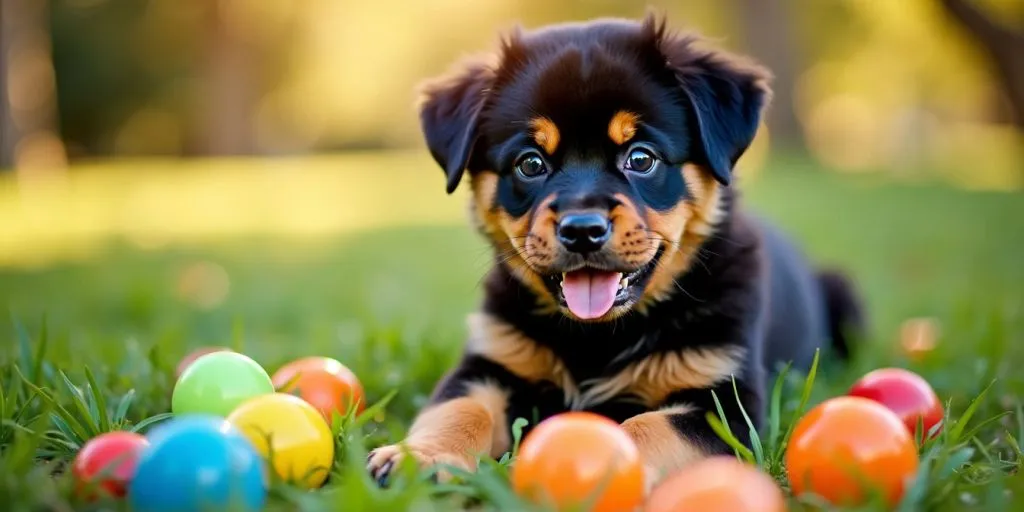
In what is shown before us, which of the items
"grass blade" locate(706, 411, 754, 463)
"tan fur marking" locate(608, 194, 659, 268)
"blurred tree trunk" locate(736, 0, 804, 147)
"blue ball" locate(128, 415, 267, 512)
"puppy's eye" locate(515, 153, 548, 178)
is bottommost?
"blurred tree trunk" locate(736, 0, 804, 147)

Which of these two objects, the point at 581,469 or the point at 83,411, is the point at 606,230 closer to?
the point at 581,469

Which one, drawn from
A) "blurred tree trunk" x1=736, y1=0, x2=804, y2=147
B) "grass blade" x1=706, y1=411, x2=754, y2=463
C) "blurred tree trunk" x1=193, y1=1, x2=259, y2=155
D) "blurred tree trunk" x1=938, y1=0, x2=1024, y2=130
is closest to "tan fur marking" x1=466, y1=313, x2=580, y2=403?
"grass blade" x1=706, y1=411, x2=754, y2=463

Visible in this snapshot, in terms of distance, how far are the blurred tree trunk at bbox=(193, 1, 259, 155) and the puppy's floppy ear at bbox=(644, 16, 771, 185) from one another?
20653mm

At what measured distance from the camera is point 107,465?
7.02ft

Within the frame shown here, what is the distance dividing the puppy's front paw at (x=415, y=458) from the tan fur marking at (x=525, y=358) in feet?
1.94

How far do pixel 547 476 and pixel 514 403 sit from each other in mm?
1074

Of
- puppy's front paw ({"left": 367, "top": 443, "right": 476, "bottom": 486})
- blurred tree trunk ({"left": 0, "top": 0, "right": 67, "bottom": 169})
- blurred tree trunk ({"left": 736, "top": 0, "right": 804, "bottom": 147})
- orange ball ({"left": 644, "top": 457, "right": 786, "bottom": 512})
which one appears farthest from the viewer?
blurred tree trunk ({"left": 736, "top": 0, "right": 804, "bottom": 147})

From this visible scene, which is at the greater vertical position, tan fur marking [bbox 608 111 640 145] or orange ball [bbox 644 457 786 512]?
tan fur marking [bbox 608 111 640 145]

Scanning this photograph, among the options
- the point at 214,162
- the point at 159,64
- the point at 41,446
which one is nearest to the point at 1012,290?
the point at 41,446

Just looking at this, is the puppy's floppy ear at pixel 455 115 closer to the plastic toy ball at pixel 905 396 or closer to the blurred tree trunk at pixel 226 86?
the plastic toy ball at pixel 905 396

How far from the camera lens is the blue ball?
1.94 meters

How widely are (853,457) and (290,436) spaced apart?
1297 millimetres

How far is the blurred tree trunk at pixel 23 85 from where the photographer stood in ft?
53.6

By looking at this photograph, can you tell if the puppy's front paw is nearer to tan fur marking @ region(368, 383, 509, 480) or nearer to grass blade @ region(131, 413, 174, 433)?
tan fur marking @ region(368, 383, 509, 480)
